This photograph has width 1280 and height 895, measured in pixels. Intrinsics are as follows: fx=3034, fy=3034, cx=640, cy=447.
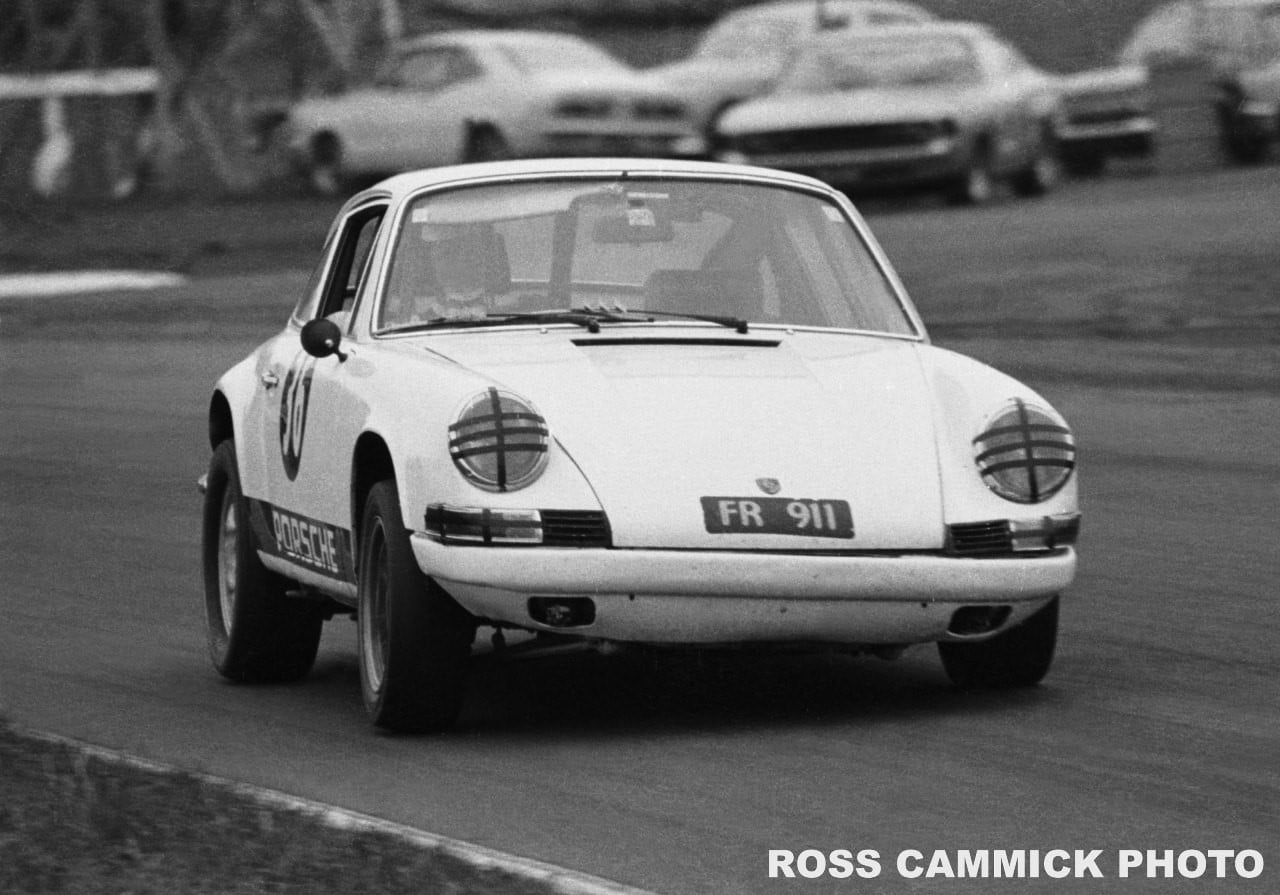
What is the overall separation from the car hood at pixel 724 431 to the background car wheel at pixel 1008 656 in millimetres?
642

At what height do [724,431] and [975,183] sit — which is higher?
[724,431]

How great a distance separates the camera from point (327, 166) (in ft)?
105

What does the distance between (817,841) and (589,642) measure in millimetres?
1455

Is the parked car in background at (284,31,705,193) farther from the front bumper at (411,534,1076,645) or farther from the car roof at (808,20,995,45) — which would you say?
the front bumper at (411,534,1076,645)

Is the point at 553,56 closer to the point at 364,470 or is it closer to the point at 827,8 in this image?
the point at 827,8

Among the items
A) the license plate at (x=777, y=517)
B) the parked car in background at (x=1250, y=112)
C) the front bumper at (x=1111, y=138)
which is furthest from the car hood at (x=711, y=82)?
the license plate at (x=777, y=517)

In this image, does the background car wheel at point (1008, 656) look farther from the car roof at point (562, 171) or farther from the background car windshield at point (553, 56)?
the background car windshield at point (553, 56)

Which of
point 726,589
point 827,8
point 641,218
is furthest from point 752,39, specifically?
point 726,589

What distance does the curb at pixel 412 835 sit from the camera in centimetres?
548

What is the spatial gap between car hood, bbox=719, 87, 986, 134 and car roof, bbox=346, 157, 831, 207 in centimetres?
1658

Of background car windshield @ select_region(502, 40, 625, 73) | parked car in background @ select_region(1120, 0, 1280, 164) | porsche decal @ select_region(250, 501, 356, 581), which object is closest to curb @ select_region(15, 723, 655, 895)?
porsche decal @ select_region(250, 501, 356, 581)

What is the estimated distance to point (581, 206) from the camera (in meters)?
8.38

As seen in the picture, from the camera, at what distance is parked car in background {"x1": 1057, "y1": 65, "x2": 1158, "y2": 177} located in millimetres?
27344

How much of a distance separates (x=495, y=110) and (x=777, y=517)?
22.6 meters
